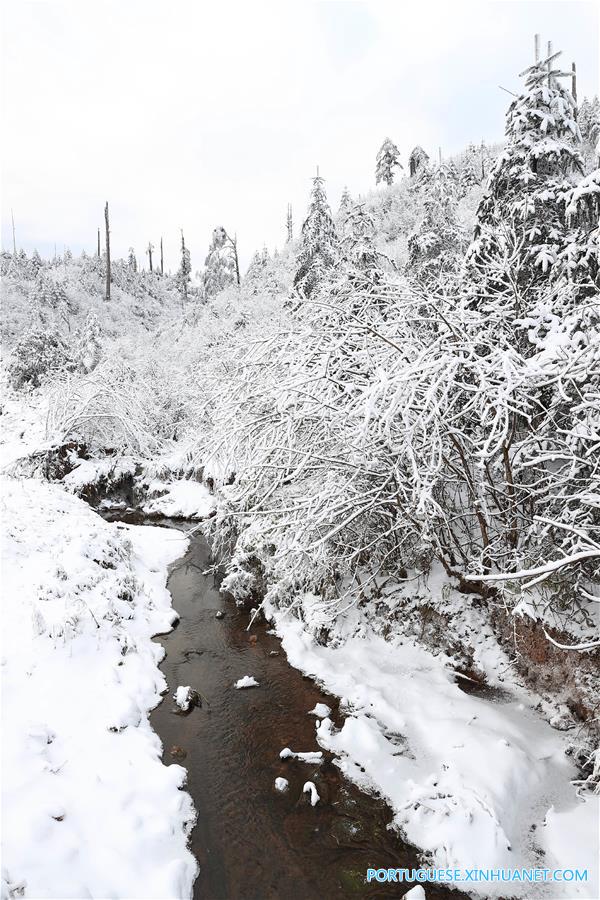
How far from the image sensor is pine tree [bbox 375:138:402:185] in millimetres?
46938

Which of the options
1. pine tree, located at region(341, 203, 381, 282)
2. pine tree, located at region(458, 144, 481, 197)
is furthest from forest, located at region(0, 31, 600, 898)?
pine tree, located at region(458, 144, 481, 197)

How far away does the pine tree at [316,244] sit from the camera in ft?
70.3

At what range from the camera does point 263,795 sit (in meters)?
5.39

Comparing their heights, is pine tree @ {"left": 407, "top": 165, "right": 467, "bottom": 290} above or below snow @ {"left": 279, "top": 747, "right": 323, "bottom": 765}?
above

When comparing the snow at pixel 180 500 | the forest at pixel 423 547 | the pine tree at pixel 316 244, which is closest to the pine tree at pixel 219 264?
the pine tree at pixel 316 244

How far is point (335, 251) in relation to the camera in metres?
22.3

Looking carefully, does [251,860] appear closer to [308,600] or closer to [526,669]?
[526,669]

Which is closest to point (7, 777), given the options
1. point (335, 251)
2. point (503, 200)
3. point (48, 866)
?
point (48, 866)

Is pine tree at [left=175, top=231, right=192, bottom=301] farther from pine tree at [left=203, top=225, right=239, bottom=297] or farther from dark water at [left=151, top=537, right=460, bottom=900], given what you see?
dark water at [left=151, top=537, right=460, bottom=900]

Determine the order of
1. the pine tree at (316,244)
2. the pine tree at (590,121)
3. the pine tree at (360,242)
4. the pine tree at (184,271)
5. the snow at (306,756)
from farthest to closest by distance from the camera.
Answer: the pine tree at (184,271) < the pine tree at (590,121) < the pine tree at (316,244) < the pine tree at (360,242) < the snow at (306,756)

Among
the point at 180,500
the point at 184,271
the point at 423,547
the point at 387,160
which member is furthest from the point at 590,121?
the point at 423,547

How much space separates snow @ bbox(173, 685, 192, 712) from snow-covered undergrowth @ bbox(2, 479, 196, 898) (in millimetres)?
312

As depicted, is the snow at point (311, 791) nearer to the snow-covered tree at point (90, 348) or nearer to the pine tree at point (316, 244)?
the pine tree at point (316, 244)

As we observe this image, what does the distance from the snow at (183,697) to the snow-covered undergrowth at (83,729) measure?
312 millimetres
